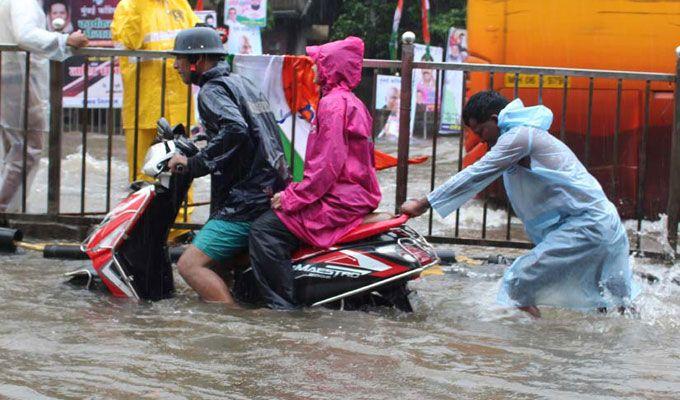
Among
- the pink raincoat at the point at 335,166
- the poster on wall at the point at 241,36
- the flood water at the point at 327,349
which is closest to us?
the flood water at the point at 327,349

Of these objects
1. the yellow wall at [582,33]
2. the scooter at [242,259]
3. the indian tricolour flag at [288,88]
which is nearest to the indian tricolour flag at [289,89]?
the indian tricolour flag at [288,88]

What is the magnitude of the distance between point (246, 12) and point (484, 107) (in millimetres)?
13563

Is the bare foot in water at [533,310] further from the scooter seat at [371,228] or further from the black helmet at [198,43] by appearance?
the black helmet at [198,43]

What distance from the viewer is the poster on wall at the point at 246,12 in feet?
63.1

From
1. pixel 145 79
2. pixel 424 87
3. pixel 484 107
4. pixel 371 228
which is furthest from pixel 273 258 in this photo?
pixel 424 87

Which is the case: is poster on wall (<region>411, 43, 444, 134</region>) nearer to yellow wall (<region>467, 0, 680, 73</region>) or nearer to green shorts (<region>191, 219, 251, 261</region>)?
yellow wall (<region>467, 0, 680, 73</region>)

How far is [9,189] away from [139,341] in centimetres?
366

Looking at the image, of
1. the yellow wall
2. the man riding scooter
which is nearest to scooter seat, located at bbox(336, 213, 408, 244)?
the man riding scooter

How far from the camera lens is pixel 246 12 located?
19.3 meters

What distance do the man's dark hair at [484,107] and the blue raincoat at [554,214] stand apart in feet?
0.19

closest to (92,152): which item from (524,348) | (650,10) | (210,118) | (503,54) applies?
(503,54)

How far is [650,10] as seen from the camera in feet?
34.7

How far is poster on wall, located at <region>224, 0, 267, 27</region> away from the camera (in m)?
19.2

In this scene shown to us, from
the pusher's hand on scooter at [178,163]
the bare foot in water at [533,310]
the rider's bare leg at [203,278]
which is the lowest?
the bare foot in water at [533,310]
